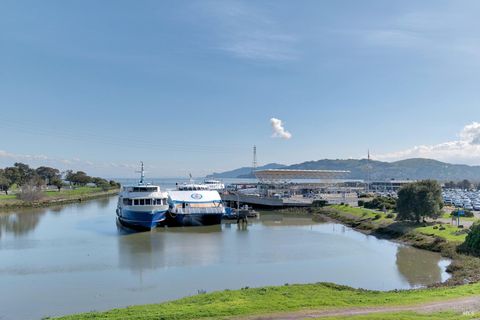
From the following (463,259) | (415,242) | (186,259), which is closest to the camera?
(463,259)

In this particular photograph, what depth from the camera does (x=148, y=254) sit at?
30.3m

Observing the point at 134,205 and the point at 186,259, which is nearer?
the point at 186,259

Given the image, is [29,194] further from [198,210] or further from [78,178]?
[78,178]

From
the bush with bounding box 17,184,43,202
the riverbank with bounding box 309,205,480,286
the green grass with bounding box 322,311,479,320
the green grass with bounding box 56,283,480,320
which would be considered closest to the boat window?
the riverbank with bounding box 309,205,480,286

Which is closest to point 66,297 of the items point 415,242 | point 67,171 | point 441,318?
point 441,318

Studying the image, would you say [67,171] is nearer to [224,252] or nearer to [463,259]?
[224,252]

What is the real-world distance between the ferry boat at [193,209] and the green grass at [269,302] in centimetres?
2891

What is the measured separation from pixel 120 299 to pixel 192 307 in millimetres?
5117

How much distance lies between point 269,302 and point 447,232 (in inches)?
904

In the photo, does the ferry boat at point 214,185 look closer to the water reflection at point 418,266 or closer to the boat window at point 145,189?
the boat window at point 145,189

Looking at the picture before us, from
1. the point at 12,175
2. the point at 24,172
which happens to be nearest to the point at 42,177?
the point at 24,172

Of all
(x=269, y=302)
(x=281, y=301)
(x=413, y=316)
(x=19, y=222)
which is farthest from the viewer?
(x=19, y=222)

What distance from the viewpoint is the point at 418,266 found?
26500mm

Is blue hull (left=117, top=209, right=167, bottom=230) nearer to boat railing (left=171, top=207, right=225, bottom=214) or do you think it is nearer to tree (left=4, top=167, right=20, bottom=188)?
boat railing (left=171, top=207, right=225, bottom=214)
